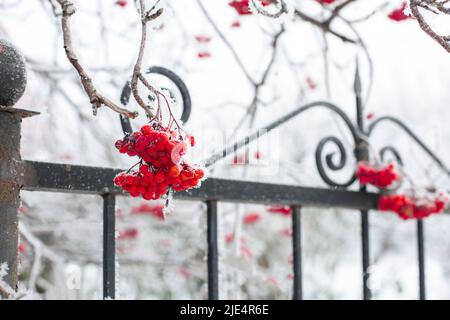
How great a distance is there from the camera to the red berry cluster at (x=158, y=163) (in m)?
0.88

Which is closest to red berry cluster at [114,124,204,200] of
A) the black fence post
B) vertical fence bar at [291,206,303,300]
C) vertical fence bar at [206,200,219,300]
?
the black fence post

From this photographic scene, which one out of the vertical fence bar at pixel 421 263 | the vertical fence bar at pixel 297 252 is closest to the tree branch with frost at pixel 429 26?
the vertical fence bar at pixel 297 252

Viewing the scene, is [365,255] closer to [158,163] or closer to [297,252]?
[297,252]

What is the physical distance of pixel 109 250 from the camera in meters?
1.19

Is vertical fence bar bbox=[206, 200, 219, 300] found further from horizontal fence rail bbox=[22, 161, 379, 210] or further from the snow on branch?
the snow on branch

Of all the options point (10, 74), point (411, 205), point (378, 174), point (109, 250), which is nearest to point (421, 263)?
point (411, 205)

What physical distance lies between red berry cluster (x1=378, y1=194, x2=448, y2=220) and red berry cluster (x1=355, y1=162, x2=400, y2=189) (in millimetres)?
50

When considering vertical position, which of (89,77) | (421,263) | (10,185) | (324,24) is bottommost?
(421,263)

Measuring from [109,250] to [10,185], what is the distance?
220mm

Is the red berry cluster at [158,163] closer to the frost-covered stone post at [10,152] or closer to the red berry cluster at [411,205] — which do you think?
the frost-covered stone post at [10,152]

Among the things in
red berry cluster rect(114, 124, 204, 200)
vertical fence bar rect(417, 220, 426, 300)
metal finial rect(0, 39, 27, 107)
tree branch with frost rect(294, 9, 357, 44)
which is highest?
tree branch with frost rect(294, 9, 357, 44)

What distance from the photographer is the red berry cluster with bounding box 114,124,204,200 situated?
0.88 m

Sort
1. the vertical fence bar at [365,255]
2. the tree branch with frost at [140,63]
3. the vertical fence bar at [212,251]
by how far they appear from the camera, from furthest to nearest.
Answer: the vertical fence bar at [365,255] < the vertical fence bar at [212,251] < the tree branch with frost at [140,63]
